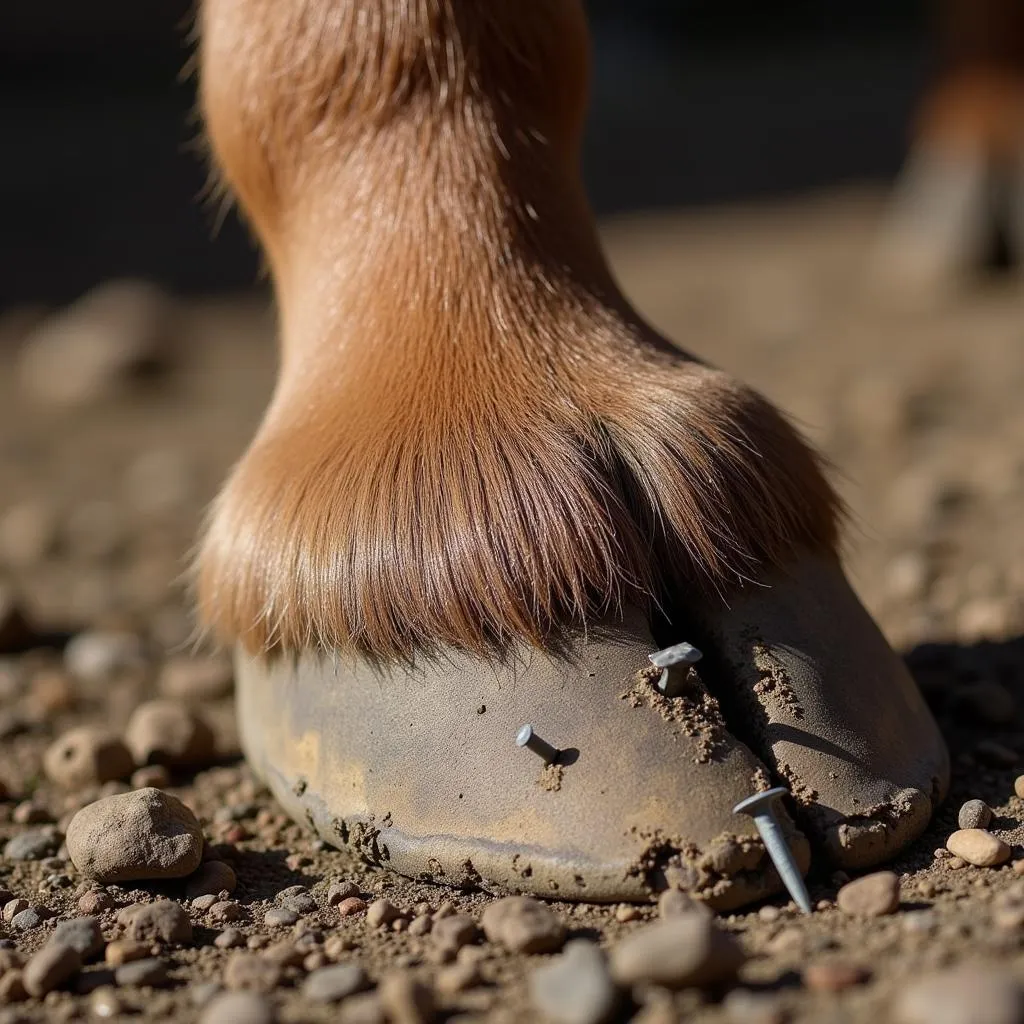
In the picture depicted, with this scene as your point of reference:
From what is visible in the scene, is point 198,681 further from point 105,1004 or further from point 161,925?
point 105,1004

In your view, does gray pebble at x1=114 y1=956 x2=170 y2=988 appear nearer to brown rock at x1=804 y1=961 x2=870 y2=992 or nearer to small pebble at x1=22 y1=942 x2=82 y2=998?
small pebble at x1=22 y1=942 x2=82 y2=998

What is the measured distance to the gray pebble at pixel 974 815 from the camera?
5.68ft

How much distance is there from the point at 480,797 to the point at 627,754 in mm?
183

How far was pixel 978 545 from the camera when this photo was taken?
9.96 ft

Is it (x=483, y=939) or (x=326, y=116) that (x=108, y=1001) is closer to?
(x=483, y=939)

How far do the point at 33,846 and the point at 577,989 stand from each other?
99cm

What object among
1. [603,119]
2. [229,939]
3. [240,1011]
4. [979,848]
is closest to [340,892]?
[229,939]

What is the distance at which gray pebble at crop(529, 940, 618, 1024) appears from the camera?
1287 mm

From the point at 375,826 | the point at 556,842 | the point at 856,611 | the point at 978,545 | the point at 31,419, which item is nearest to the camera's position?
the point at 556,842

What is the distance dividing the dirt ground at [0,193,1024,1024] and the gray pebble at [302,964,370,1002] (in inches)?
0.7

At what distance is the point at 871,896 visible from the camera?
4.99 feet

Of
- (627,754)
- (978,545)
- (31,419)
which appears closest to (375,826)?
(627,754)

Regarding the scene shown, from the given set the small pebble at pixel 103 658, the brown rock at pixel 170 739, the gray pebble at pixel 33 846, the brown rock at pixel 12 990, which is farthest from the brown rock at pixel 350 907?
the small pebble at pixel 103 658

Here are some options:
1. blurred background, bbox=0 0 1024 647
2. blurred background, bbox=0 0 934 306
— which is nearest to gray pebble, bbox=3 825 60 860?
blurred background, bbox=0 0 1024 647
